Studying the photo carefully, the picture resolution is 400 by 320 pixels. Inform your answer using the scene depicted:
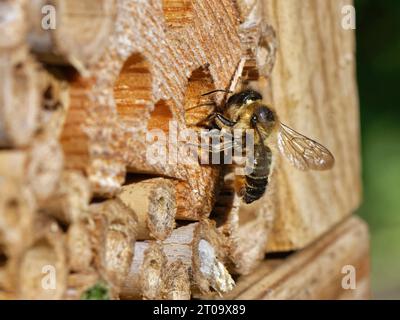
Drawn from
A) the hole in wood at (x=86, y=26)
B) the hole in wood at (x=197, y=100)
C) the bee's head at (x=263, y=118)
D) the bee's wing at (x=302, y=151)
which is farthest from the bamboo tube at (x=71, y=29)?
the bee's wing at (x=302, y=151)

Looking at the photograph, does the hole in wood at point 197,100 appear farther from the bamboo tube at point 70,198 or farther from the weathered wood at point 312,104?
the bamboo tube at point 70,198

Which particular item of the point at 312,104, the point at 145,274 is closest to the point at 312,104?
the point at 312,104

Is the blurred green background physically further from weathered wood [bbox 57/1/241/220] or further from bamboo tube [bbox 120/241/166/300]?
bamboo tube [bbox 120/241/166/300]

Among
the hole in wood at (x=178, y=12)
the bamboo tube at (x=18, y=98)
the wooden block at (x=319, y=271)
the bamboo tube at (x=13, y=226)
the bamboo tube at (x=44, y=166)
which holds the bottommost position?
the wooden block at (x=319, y=271)

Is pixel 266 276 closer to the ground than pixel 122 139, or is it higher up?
closer to the ground

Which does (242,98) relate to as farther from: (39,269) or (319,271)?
(39,269)
